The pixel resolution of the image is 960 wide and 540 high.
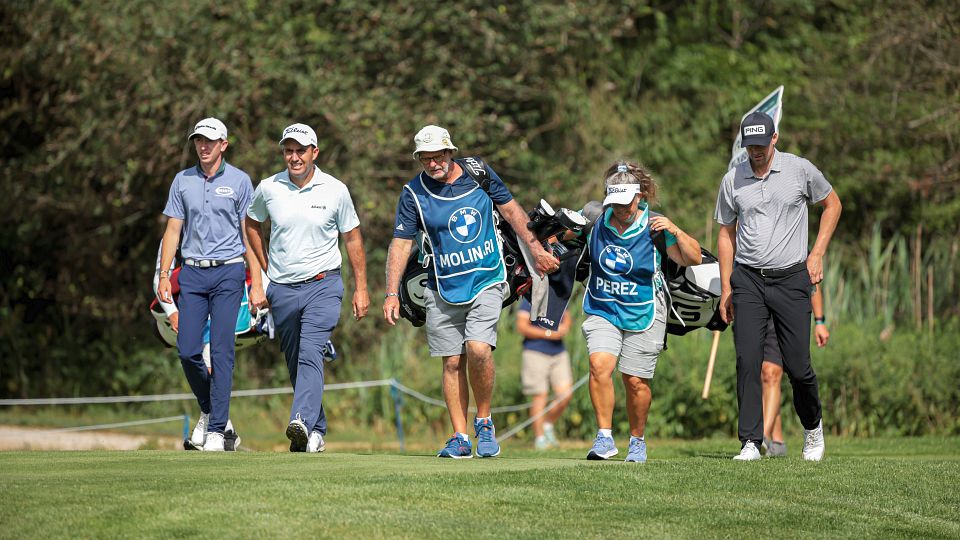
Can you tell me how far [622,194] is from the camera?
8531 mm

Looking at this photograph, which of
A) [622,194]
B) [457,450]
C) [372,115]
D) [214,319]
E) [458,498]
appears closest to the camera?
[458,498]

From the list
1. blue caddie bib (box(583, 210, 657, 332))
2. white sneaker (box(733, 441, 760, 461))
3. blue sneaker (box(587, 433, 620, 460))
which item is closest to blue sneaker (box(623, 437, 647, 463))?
blue sneaker (box(587, 433, 620, 460))

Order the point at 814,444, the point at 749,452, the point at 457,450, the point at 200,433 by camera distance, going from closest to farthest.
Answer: the point at 749,452
the point at 457,450
the point at 814,444
the point at 200,433

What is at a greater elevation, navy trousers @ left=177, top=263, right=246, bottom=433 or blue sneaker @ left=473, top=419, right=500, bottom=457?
navy trousers @ left=177, top=263, right=246, bottom=433

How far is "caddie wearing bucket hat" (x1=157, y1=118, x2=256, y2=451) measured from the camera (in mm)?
9688

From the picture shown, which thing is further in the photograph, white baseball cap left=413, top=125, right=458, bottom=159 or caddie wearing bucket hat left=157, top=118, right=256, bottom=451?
caddie wearing bucket hat left=157, top=118, right=256, bottom=451

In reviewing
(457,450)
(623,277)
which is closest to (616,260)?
(623,277)

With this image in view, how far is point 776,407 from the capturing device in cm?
1022

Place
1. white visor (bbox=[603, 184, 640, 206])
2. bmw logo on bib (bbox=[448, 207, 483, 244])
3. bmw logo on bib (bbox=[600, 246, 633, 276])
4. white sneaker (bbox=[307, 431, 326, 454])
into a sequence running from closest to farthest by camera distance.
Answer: white visor (bbox=[603, 184, 640, 206])
bmw logo on bib (bbox=[600, 246, 633, 276])
bmw logo on bib (bbox=[448, 207, 483, 244])
white sneaker (bbox=[307, 431, 326, 454])

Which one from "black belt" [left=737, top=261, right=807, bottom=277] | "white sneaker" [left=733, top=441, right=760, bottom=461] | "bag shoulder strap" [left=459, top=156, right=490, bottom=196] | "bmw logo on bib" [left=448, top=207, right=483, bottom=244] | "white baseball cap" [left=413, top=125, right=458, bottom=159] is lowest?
"white sneaker" [left=733, top=441, right=760, bottom=461]

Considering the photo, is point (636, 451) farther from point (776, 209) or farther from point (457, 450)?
point (776, 209)

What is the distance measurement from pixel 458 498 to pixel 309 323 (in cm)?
295

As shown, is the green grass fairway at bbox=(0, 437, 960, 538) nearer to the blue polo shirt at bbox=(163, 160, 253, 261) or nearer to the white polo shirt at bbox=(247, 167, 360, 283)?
the white polo shirt at bbox=(247, 167, 360, 283)

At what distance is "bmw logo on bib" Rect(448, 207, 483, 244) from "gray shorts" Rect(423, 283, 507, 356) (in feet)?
1.30
